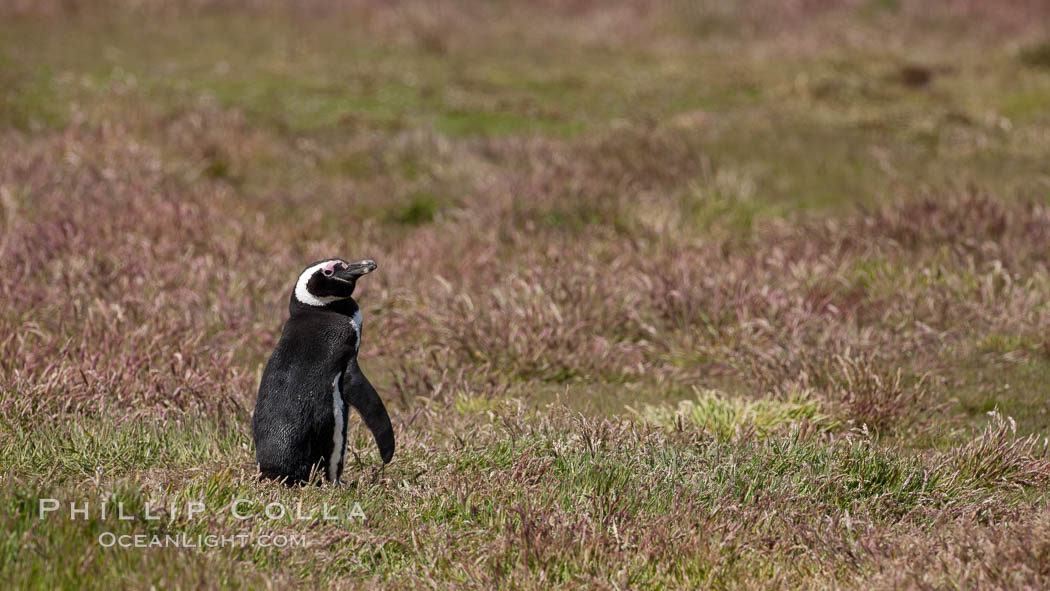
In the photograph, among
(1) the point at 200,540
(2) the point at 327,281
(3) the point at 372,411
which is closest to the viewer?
(1) the point at 200,540

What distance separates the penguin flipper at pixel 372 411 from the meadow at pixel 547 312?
0.20 metres

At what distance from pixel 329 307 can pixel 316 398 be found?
1.54ft

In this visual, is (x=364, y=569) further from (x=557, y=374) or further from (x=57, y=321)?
(x=57, y=321)

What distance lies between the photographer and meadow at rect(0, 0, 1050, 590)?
4.71m

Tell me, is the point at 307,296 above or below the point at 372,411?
above

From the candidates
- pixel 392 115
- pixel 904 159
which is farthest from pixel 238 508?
pixel 392 115

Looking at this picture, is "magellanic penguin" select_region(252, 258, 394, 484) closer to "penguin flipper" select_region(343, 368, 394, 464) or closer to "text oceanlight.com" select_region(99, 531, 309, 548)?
"penguin flipper" select_region(343, 368, 394, 464)

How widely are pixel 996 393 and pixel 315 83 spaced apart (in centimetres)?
1249

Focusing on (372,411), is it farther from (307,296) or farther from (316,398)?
(307,296)

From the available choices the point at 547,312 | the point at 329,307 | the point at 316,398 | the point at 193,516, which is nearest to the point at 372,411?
the point at 316,398

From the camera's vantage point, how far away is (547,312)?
27.7 feet

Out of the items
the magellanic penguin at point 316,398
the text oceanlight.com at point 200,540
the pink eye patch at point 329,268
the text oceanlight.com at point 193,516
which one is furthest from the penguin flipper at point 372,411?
the text oceanlight.com at point 200,540

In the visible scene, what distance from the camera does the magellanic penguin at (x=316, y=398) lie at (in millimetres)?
5211

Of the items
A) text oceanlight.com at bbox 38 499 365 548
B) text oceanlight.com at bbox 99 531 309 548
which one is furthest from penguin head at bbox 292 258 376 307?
text oceanlight.com at bbox 99 531 309 548
